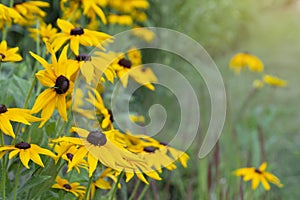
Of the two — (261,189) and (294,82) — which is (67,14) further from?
(294,82)

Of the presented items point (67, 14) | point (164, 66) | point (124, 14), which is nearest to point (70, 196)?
point (67, 14)

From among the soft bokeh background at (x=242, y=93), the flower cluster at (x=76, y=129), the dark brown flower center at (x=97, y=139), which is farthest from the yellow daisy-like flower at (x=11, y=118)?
the soft bokeh background at (x=242, y=93)

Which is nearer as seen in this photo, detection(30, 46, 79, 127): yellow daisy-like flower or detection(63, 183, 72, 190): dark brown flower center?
detection(30, 46, 79, 127): yellow daisy-like flower

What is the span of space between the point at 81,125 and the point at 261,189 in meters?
1.28

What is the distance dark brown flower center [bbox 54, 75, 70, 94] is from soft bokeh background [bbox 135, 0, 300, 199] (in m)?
0.71

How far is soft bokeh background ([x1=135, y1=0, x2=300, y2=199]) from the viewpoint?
2553 millimetres

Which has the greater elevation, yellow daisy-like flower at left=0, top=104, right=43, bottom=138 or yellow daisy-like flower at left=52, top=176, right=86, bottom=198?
yellow daisy-like flower at left=0, top=104, right=43, bottom=138

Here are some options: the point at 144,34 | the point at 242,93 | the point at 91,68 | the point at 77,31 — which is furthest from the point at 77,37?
the point at 242,93

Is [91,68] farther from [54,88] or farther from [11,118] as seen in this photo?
[11,118]

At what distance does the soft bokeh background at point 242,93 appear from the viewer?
2553 mm

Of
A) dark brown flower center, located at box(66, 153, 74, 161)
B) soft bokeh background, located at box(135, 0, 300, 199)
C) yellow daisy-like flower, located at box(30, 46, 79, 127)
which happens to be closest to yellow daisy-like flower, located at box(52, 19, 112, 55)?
yellow daisy-like flower, located at box(30, 46, 79, 127)

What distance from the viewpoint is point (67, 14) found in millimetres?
1976

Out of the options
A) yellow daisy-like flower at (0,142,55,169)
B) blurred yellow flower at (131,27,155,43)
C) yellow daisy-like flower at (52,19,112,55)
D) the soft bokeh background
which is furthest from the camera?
blurred yellow flower at (131,27,155,43)

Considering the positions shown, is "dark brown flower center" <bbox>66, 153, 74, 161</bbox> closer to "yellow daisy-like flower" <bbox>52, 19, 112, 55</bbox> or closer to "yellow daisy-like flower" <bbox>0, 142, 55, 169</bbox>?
"yellow daisy-like flower" <bbox>0, 142, 55, 169</bbox>
